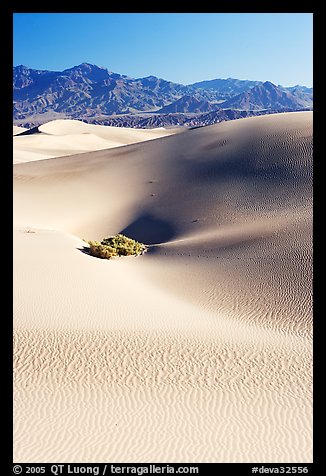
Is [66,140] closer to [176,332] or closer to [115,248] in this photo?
[115,248]

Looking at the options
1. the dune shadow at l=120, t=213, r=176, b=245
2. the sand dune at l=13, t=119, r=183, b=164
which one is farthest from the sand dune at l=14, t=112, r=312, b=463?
the sand dune at l=13, t=119, r=183, b=164

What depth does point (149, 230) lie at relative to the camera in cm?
2014

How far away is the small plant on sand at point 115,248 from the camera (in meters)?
14.7

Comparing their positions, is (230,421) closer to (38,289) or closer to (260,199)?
(38,289)

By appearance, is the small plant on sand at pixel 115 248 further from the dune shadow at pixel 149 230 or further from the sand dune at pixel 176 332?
the dune shadow at pixel 149 230

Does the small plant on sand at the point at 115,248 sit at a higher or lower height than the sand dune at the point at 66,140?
lower

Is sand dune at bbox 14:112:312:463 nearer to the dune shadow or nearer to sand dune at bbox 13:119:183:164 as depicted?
the dune shadow

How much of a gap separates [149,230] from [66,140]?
5249 cm

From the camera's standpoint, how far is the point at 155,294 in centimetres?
1180

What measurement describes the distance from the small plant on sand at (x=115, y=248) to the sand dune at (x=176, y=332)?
0.50 m

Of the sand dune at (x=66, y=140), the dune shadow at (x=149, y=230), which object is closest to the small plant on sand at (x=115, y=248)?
the dune shadow at (x=149, y=230)

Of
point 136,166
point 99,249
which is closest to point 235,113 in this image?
point 136,166

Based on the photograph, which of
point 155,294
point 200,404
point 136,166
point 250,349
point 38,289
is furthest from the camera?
point 136,166

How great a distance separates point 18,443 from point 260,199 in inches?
612
